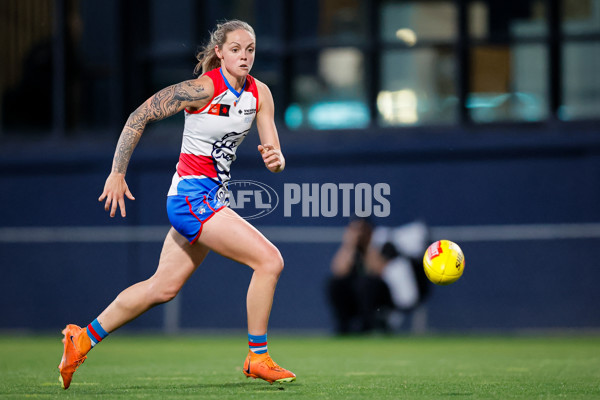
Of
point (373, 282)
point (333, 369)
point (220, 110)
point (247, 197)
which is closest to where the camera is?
point (220, 110)

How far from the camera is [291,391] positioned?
19.2 feet

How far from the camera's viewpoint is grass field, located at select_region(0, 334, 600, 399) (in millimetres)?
5859

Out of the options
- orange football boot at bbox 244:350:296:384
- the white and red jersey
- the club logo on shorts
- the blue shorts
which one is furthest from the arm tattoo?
orange football boot at bbox 244:350:296:384

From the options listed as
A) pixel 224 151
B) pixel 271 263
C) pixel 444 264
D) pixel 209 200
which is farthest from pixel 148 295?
pixel 444 264

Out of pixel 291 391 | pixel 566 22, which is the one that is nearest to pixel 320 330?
pixel 566 22

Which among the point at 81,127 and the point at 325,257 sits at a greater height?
the point at 81,127

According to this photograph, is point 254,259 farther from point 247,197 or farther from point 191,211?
point 247,197

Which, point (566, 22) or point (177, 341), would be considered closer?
point (177, 341)

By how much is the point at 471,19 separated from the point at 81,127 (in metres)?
6.94

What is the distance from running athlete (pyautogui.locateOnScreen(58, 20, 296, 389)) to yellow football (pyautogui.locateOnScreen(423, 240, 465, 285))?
1715mm

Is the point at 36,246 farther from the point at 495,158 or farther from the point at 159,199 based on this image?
the point at 495,158

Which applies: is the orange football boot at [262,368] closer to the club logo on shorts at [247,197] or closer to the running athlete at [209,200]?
the running athlete at [209,200]

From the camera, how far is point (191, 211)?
592 cm

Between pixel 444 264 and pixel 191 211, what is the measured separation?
7.52ft
